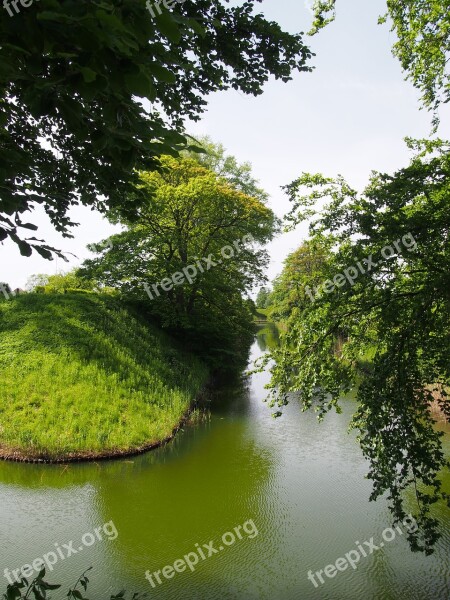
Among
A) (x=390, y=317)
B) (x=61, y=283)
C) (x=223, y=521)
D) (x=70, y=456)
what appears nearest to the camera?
(x=390, y=317)

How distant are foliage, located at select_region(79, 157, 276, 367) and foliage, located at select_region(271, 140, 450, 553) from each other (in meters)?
11.1

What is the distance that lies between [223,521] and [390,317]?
170 inches

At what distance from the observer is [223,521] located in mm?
6797

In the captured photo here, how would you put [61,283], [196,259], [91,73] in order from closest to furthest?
[91,73], [196,259], [61,283]

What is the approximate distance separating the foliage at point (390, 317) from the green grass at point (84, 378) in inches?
237

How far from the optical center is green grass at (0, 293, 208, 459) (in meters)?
9.64

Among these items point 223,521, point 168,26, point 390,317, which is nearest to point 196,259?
point 223,521

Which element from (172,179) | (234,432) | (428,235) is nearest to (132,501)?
(234,432)

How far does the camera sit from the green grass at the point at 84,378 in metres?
9.64

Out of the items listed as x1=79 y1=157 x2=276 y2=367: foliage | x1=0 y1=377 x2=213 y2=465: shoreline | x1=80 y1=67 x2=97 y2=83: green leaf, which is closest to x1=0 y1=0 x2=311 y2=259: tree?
x1=80 y1=67 x2=97 y2=83: green leaf

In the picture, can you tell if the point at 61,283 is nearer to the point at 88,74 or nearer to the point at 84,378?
the point at 84,378

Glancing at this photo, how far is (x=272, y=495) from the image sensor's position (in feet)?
25.6

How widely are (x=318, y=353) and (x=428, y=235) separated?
6.07 feet

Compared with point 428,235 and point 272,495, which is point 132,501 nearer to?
point 272,495
